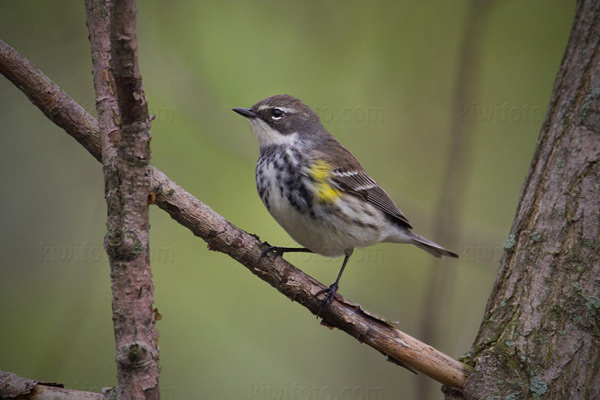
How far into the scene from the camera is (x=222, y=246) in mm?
3139

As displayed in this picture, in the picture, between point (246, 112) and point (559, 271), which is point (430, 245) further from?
point (246, 112)

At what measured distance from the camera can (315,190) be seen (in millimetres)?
3955

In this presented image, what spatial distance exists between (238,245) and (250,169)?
8.26 feet

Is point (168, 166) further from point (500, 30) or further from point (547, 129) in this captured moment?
point (500, 30)

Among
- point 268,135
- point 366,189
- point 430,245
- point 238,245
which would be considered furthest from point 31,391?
point 430,245

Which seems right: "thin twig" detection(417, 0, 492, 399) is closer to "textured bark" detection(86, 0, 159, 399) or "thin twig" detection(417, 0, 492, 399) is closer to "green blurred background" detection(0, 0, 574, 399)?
"green blurred background" detection(0, 0, 574, 399)

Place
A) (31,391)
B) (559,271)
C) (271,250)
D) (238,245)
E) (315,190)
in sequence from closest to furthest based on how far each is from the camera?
(31,391) < (559,271) < (238,245) < (271,250) < (315,190)

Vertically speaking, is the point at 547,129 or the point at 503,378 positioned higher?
the point at 547,129

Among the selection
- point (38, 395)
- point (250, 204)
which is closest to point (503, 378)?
point (38, 395)

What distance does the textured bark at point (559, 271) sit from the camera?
9.47 ft

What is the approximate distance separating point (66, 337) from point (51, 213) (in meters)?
1.41

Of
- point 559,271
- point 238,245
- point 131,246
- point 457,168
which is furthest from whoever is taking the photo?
point 457,168

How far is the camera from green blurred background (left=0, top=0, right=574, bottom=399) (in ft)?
16.7

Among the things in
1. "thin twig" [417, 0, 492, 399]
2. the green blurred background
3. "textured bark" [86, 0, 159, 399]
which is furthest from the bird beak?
"textured bark" [86, 0, 159, 399]
